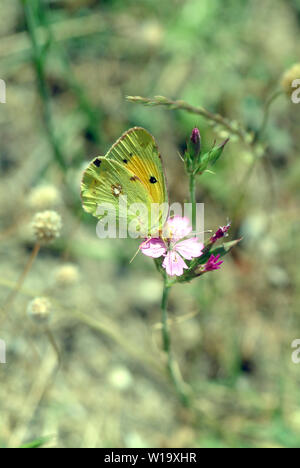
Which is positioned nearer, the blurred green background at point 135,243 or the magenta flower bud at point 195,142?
the magenta flower bud at point 195,142

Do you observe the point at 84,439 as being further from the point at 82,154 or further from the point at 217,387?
the point at 82,154

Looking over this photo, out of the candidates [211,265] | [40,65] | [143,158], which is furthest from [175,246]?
[40,65]

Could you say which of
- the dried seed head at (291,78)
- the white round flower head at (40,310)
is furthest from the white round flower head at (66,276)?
the dried seed head at (291,78)

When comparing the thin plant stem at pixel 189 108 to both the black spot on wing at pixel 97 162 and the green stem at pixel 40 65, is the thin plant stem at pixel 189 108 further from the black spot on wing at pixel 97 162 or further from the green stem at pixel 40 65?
the green stem at pixel 40 65

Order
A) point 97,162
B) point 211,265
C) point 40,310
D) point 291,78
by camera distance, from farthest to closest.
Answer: point 291,78
point 40,310
point 97,162
point 211,265

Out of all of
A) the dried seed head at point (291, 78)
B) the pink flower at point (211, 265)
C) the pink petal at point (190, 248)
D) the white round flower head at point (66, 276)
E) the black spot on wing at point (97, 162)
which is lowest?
the white round flower head at point (66, 276)

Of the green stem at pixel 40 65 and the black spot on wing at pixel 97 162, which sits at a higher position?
the green stem at pixel 40 65

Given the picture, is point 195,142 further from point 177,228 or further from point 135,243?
point 135,243
